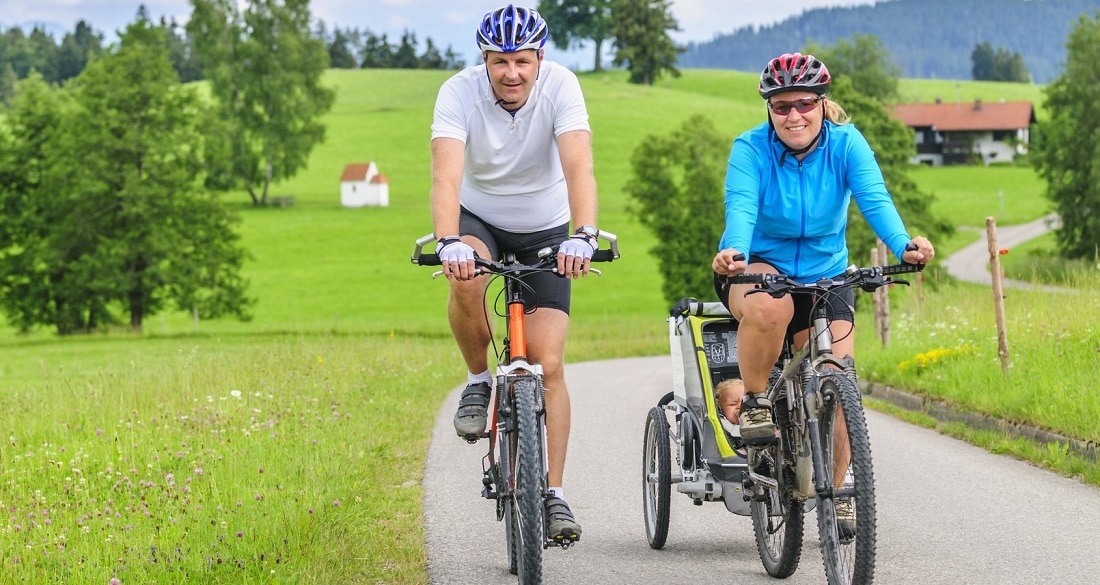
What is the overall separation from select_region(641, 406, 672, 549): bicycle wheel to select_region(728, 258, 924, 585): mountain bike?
0.78 m

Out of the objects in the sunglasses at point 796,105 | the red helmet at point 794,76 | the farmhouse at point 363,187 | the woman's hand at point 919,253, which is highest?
the red helmet at point 794,76

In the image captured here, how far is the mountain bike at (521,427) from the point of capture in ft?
16.6

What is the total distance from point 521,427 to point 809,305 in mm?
1350

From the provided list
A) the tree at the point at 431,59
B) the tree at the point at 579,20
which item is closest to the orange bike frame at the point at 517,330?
the tree at the point at 579,20

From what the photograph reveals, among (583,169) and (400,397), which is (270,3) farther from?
(583,169)

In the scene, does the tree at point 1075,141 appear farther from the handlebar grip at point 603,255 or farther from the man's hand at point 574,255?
the man's hand at point 574,255

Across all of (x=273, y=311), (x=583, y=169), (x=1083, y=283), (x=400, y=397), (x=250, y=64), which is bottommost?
(x=273, y=311)

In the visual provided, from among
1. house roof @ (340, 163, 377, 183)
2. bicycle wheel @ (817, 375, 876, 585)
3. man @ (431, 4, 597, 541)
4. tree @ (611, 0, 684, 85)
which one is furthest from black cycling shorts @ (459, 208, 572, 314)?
tree @ (611, 0, 684, 85)

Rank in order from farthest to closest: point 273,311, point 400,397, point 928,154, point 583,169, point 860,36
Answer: point 928,154, point 860,36, point 273,311, point 400,397, point 583,169

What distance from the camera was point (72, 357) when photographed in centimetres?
3481

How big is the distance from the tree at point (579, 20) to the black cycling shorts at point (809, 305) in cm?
14102

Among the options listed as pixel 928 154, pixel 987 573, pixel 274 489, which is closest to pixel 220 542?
pixel 274 489

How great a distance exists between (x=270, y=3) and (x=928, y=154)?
78.4 metres

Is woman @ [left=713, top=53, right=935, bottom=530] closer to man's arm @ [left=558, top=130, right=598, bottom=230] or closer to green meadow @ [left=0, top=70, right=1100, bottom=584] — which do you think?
man's arm @ [left=558, top=130, right=598, bottom=230]
